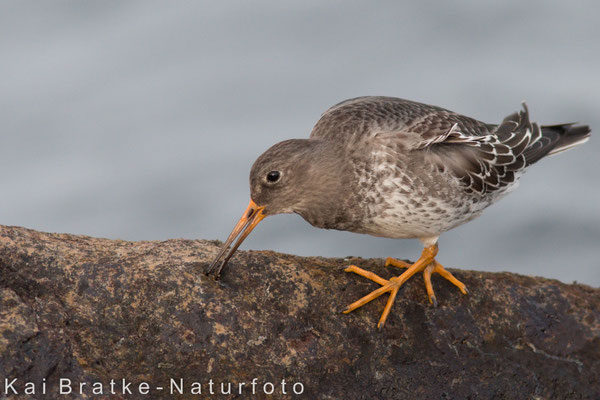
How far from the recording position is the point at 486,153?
798 centimetres

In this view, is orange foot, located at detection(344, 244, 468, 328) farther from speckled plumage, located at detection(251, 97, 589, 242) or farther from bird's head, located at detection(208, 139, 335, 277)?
bird's head, located at detection(208, 139, 335, 277)

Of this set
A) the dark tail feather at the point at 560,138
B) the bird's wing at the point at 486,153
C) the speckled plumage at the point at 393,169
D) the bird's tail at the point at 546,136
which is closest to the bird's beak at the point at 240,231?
Result: the speckled plumage at the point at 393,169

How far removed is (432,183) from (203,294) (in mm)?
2505

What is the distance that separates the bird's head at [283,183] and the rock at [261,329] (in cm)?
40

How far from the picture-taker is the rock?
638cm

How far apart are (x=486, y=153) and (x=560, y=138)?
1.57m

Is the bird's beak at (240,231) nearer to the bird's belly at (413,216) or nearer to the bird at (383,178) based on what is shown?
the bird at (383,178)

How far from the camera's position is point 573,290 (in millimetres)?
8258

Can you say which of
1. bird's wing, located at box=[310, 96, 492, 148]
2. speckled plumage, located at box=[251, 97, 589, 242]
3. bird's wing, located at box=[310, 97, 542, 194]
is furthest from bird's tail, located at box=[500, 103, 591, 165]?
bird's wing, located at box=[310, 96, 492, 148]

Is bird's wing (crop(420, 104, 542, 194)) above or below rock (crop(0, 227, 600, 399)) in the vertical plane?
above

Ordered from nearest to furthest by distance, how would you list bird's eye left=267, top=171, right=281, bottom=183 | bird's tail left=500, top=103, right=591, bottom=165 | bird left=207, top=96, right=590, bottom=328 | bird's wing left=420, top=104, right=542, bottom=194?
bird's eye left=267, top=171, right=281, bottom=183 → bird left=207, top=96, right=590, bottom=328 → bird's wing left=420, top=104, right=542, bottom=194 → bird's tail left=500, top=103, right=591, bottom=165

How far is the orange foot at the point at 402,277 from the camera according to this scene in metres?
7.34

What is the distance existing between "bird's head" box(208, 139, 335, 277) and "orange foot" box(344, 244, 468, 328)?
1.03 m

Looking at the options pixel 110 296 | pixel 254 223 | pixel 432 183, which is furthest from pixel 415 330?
pixel 110 296
